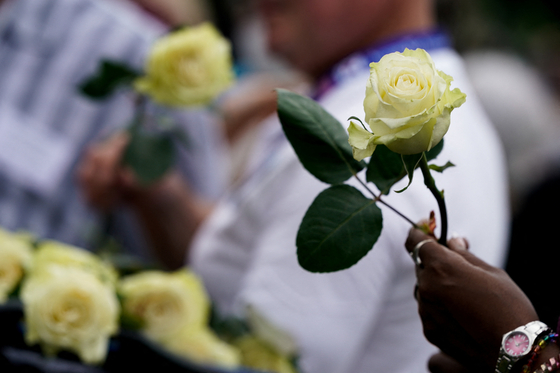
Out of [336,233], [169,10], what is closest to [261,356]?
[336,233]

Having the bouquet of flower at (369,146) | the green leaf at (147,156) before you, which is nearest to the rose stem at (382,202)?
the bouquet of flower at (369,146)

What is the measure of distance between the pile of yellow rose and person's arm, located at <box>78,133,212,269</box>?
0.30 meters

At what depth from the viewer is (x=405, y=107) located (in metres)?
0.35

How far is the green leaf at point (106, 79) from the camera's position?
40.1 inches

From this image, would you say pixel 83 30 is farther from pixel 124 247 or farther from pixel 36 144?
pixel 124 247

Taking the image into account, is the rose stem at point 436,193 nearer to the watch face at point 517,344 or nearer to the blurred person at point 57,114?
the watch face at point 517,344

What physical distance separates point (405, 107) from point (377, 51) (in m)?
0.67

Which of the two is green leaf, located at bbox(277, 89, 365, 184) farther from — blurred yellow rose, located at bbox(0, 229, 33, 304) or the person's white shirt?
blurred yellow rose, located at bbox(0, 229, 33, 304)

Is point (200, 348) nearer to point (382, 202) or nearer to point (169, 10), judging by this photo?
point (382, 202)

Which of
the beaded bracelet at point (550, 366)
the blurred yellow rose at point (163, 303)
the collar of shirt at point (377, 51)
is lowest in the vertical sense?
the blurred yellow rose at point (163, 303)

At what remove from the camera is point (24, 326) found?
2.27 feet

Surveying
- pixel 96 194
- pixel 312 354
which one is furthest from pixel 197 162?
pixel 312 354

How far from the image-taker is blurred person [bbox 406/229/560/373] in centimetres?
38

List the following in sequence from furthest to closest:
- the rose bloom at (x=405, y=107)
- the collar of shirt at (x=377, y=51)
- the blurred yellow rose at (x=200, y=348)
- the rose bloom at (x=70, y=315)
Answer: the collar of shirt at (x=377, y=51)
the blurred yellow rose at (x=200, y=348)
the rose bloom at (x=70, y=315)
the rose bloom at (x=405, y=107)
